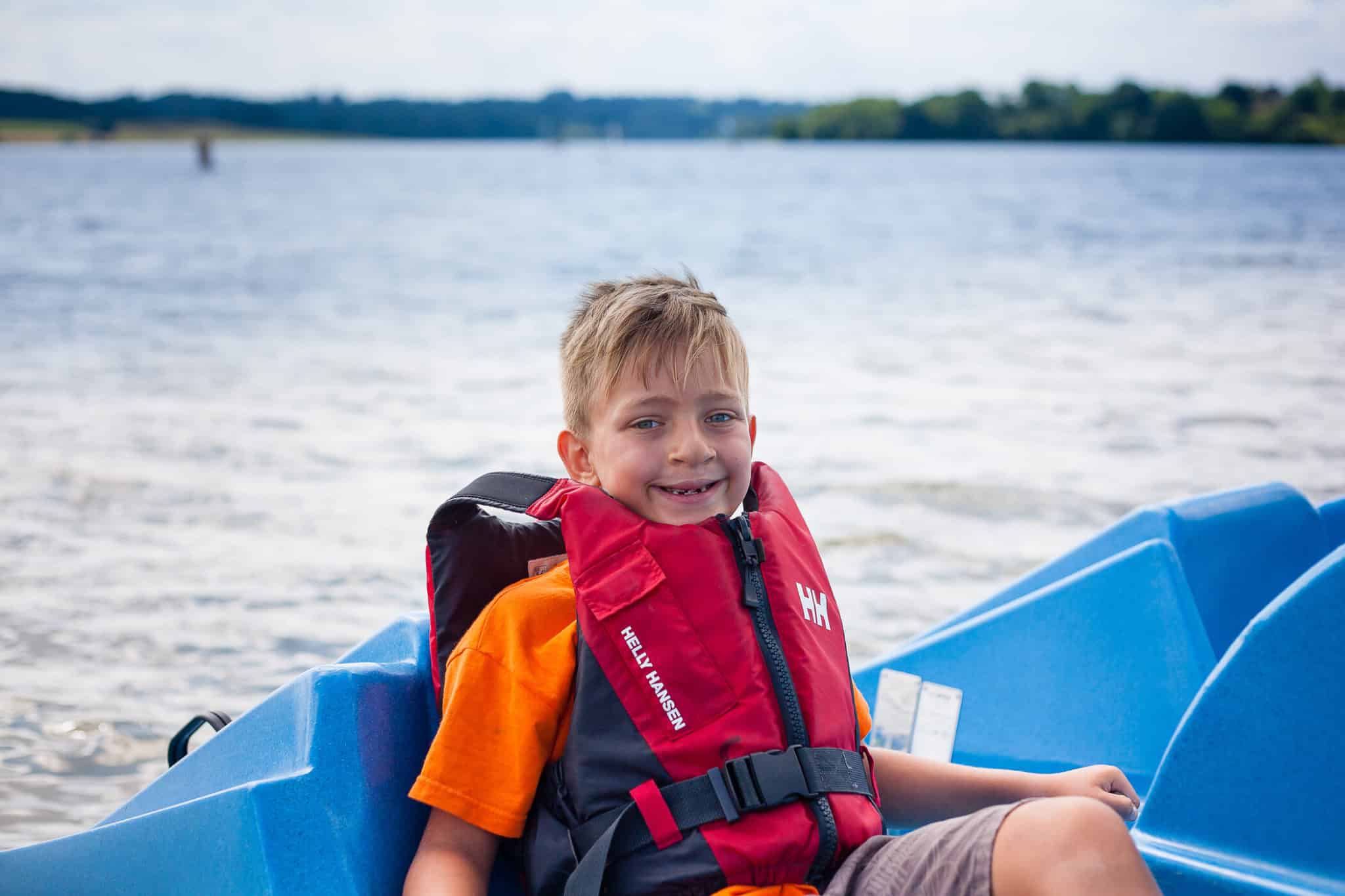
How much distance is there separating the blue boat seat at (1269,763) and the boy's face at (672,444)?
2.03 feet

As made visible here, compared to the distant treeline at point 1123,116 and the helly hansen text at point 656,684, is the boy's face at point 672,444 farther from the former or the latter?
the distant treeline at point 1123,116

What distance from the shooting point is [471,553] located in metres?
1.56

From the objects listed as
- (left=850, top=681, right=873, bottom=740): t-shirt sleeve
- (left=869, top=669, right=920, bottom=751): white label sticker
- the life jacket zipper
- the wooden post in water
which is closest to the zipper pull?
the life jacket zipper

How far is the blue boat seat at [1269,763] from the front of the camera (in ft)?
4.90

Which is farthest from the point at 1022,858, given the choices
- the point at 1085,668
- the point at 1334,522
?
the point at 1334,522

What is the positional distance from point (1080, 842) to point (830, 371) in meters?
7.48

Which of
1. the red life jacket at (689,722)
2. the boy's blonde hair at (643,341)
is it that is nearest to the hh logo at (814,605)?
the red life jacket at (689,722)

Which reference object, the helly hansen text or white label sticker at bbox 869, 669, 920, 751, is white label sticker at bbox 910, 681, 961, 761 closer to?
white label sticker at bbox 869, 669, 920, 751

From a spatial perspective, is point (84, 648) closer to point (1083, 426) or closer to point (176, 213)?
point (1083, 426)

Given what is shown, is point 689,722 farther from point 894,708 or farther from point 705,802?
point 894,708

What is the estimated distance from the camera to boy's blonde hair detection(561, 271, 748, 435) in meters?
1.52

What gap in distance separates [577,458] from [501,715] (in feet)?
1.18

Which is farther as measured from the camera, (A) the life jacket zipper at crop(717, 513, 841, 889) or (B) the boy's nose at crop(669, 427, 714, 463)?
(B) the boy's nose at crop(669, 427, 714, 463)

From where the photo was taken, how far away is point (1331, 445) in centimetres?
604
